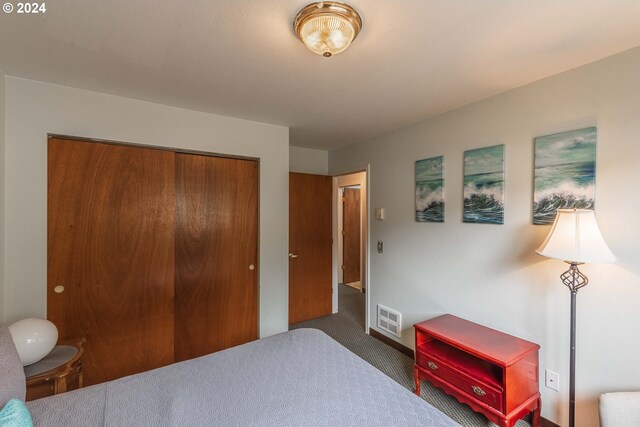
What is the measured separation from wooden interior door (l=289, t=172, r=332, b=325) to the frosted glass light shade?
91.6 inches

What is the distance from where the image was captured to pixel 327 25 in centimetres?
123

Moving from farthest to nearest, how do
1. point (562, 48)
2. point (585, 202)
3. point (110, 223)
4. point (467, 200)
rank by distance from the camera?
point (467, 200)
point (110, 223)
point (585, 202)
point (562, 48)

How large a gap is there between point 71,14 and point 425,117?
251 centimetres

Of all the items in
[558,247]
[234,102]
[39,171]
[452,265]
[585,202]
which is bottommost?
[452,265]

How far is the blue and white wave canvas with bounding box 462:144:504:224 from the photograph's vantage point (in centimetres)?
205

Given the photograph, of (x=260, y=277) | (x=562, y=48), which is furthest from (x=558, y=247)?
(x=260, y=277)

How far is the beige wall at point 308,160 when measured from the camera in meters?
3.77

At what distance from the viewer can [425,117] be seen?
2.59 m

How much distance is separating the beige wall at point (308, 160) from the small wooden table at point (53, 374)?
9.17ft

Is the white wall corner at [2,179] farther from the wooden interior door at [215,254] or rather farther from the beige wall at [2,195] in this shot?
the wooden interior door at [215,254]

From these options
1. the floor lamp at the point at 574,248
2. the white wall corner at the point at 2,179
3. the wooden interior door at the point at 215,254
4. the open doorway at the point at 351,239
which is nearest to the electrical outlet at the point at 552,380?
the floor lamp at the point at 574,248

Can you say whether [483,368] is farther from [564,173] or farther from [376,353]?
[564,173]

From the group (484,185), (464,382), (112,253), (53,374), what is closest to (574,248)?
(484,185)

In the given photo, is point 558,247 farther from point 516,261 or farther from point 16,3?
point 16,3
